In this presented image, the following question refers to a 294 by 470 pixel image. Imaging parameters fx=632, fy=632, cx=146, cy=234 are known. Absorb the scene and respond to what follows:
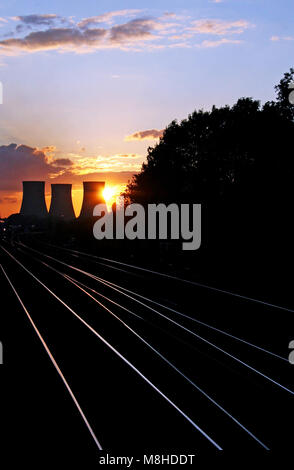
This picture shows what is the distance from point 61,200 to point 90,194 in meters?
26.4

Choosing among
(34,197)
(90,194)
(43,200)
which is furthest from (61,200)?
(90,194)

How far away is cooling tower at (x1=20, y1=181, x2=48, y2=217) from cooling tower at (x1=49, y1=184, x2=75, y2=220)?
2431 mm

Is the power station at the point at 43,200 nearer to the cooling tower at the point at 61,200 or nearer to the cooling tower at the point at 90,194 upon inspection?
the cooling tower at the point at 61,200

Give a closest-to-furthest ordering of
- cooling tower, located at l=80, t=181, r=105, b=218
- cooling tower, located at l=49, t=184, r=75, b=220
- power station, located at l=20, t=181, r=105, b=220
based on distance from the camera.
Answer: cooling tower, located at l=80, t=181, r=105, b=218 → power station, located at l=20, t=181, r=105, b=220 → cooling tower, located at l=49, t=184, r=75, b=220

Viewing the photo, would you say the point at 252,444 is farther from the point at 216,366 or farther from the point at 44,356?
the point at 44,356

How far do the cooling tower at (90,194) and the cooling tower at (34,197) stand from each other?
24963 millimetres

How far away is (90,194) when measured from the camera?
129m

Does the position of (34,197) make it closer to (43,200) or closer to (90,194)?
(43,200)

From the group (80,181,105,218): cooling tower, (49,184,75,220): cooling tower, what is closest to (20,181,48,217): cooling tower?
(49,184,75,220): cooling tower

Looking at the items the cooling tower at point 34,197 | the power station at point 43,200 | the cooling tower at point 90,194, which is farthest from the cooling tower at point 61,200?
the cooling tower at point 90,194

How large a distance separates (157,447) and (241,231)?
3136 cm

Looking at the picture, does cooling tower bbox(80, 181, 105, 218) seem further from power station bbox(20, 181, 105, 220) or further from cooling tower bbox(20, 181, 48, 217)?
cooling tower bbox(20, 181, 48, 217)

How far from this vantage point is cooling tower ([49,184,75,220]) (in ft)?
502

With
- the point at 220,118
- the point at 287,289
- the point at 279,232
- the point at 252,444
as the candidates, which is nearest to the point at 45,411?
the point at 252,444
